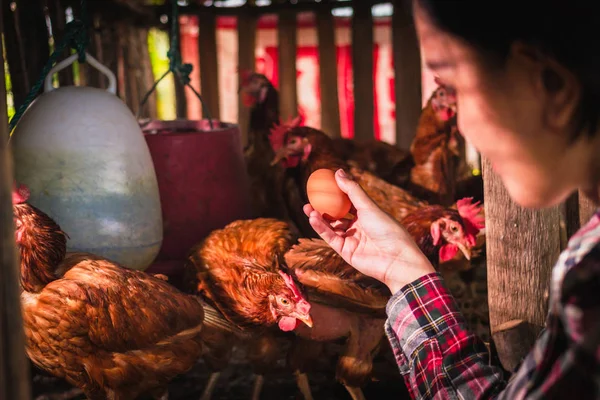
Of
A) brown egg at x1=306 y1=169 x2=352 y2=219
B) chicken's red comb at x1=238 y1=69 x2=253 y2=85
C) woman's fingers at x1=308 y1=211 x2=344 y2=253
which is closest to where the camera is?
woman's fingers at x1=308 y1=211 x2=344 y2=253

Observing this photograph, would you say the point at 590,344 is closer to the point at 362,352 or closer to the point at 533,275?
the point at 533,275

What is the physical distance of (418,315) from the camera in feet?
3.98

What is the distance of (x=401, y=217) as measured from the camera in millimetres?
2564

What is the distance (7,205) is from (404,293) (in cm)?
71

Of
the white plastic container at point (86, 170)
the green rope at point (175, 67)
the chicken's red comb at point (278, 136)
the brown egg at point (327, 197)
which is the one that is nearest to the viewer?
the brown egg at point (327, 197)

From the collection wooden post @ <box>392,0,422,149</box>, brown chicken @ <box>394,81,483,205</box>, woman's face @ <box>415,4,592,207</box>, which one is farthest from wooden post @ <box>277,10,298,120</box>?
woman's face @ <box>415,4,592,207</box>

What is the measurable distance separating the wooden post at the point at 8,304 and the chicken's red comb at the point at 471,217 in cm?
185

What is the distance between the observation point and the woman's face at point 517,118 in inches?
29.3

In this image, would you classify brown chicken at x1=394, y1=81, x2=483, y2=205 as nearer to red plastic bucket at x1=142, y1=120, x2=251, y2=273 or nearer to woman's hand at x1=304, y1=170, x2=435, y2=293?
red plastic bucket at x1=142, y1=120, x2=251, y2=273

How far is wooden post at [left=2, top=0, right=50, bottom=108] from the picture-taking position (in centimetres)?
272

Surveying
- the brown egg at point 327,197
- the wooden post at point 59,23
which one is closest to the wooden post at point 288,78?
the wooden post at point 59,23

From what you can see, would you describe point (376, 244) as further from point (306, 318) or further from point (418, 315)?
point (306, 318)

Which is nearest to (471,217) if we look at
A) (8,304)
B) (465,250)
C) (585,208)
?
(465,250)

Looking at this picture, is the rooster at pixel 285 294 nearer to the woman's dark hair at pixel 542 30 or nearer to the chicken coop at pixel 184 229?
the chicken coop at pixel 184 229
